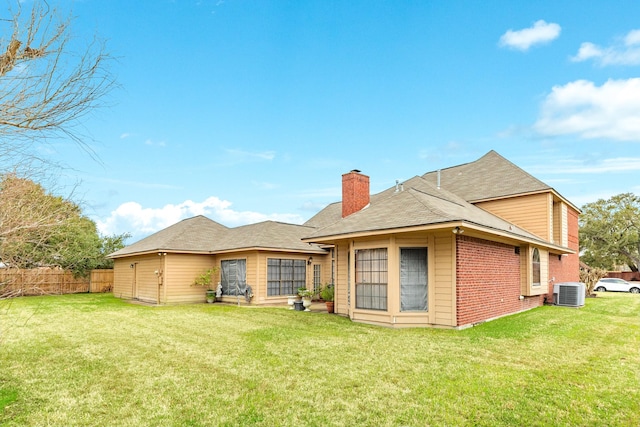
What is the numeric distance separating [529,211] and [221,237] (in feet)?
48.0

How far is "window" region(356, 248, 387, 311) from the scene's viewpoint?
1082 centimetres

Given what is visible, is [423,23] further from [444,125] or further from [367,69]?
[444,125]

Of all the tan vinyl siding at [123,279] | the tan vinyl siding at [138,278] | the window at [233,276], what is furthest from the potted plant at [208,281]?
the tan vinyl siding at [123,279]

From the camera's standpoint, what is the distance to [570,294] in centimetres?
1562

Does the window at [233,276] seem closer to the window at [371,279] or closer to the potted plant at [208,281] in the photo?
the potted plant at [208,281]

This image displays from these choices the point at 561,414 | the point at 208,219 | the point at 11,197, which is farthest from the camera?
the point at 208,219

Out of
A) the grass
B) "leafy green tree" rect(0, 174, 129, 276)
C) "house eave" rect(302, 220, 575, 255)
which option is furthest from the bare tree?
"house eave" rect(302, 220, 575, 255)

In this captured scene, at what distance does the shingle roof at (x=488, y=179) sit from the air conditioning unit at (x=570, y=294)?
13.3 feet

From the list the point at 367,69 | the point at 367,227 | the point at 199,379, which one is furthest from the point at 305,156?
the point at 199,379

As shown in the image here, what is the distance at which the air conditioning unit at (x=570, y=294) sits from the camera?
1549 centimetres

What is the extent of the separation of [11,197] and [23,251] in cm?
68

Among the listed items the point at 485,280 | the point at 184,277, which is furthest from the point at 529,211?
the point at 184,277

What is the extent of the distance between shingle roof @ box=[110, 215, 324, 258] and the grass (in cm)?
703

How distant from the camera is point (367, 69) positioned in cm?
1602
